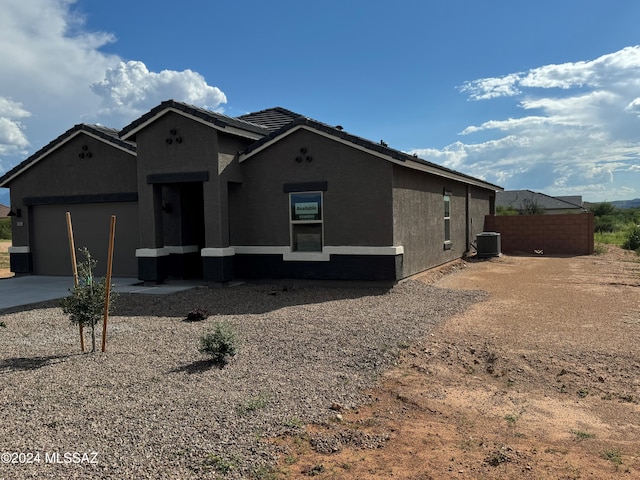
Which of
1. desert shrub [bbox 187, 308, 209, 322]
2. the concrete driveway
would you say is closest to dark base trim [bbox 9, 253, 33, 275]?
the concrete driveway

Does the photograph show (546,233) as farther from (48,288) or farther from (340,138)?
(48,288)

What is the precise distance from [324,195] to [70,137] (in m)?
8.10

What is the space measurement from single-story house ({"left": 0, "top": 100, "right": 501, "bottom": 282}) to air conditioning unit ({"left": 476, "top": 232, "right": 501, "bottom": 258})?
4.70 m

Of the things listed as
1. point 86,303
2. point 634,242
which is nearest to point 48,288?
point 86,303

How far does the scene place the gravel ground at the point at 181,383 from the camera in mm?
4031

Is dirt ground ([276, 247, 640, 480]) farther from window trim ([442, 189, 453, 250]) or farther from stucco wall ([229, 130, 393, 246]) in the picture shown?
window trim ([442, 189, 453, 250])

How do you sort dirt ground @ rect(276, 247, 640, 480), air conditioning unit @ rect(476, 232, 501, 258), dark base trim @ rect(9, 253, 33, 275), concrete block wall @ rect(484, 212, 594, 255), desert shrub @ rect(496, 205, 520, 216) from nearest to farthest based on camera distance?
dirt ground @ rect(276, 247, 640, 480) → dark base trim @ rect(9, 253, 33, 275) → air conditioning unit @ rect(476, 232, 501, 258) → concrete block wall @ rect(484, 212, 594, 255) → desert shrub @ rect(496, 205, 520, 216)

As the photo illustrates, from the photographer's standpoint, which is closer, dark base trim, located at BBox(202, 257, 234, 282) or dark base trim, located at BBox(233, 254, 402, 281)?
dark base trim, located at BBox(233, 254, 402, 281)

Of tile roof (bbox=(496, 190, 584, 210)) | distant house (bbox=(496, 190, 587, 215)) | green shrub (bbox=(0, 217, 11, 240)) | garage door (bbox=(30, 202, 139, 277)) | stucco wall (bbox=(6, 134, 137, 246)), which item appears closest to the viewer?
stucco wall (bbox=(6, 134, 137, 246))

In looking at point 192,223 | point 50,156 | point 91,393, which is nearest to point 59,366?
point 91,393

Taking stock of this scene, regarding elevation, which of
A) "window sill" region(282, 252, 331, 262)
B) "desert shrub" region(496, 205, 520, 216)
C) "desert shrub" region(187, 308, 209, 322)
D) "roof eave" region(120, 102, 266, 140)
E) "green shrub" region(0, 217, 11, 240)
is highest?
"roof eave" region(120, 102, 266, 140)

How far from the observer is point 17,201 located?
1641 centimetres

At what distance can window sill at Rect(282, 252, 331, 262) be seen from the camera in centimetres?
1280

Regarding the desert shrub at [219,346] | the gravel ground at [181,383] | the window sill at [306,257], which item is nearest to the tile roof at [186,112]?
the window sill at [306,257]
